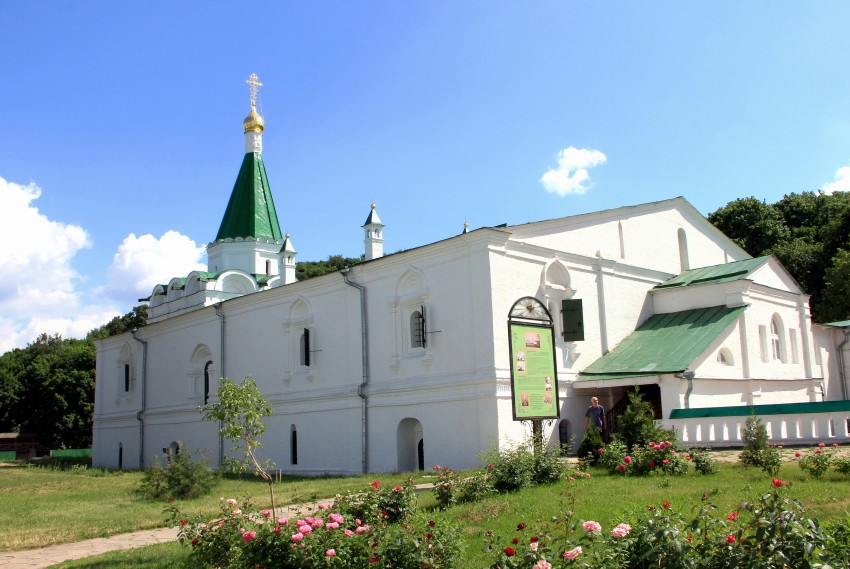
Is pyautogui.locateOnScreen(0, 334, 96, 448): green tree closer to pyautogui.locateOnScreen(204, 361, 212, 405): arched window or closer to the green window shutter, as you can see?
pyautogui.locateOnScreen(204, 361, 212, 405): arched window

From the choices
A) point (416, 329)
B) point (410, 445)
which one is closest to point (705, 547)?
point (416, 329)

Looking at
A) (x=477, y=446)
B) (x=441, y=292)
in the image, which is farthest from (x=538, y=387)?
(x=441, y=292)

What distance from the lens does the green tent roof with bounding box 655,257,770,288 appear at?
2250 centimetres

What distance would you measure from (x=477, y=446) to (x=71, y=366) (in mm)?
45618

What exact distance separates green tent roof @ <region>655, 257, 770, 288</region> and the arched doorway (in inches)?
353

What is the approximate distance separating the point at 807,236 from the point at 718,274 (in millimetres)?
25284

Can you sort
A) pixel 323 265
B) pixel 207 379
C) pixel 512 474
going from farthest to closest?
pixel 323 265
pixel 207 379
pixel 512 474

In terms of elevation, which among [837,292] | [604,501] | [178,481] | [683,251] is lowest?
[178,481]

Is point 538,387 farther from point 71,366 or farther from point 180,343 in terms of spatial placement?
point 71,366

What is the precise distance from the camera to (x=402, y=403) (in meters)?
21.2

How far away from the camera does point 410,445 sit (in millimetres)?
21594

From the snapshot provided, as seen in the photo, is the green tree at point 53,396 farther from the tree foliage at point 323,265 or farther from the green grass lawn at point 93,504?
the green grass lawn at point 93,504

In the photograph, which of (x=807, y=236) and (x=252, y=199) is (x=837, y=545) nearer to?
(x=252, y=199)

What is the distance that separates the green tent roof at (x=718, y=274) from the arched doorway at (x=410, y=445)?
8.96 meters
